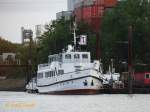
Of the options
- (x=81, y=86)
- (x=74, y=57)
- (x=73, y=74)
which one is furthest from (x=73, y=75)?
(x=74, y=57)

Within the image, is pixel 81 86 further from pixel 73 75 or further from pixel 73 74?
pixel 73 74

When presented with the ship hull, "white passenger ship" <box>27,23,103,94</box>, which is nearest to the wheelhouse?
"white passenger ship" <box>27,23,103,94</box>

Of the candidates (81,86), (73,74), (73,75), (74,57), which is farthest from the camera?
(74,57)

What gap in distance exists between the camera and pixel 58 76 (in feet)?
447

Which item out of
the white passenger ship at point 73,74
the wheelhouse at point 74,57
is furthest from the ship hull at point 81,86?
the wheelhouse at point 74,57

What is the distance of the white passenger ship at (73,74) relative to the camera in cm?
13275

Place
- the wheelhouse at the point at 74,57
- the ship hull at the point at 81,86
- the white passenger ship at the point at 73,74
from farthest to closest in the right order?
the wheelhouse at the point at 74,57, the ship hull at the point at 81,86, the white passenger ship at the point at 73,74

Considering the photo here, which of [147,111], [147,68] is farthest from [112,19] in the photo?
[147,111]

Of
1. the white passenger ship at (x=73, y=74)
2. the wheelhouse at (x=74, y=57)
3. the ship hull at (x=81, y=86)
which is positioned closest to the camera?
the white passenger ship at (x=73, y=74)

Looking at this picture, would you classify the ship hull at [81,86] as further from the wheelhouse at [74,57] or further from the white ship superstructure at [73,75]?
the wheelhouse at [74,57]

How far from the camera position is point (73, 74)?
133 m

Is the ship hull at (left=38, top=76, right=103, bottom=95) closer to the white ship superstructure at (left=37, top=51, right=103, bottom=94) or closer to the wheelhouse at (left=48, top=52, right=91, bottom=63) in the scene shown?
the white ship superstructure at (left=37, top=51, right=103, bottom=94)

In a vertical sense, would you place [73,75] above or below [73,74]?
below

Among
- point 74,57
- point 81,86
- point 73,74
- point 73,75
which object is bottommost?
point 81,86
